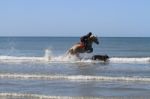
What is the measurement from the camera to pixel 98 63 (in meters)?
33.8

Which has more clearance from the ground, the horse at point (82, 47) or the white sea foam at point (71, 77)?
the horse at point (82, 47)

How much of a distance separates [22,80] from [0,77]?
1671 mm

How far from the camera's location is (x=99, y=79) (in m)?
22.8

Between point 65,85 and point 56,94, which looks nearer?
point 56,94

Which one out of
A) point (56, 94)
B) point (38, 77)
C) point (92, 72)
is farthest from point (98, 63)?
point (56, 94)

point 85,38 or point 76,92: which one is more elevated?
point 85,38

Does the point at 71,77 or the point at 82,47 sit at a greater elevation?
the point at 82,47

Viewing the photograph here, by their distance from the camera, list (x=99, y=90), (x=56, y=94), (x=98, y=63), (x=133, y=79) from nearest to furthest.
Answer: (x=56, y=94), (x=99, y=90), (x=133, y=79), (x=98, y=63)

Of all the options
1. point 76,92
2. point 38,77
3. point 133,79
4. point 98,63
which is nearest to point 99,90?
point 76,92

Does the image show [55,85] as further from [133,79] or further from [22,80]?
[133,79]

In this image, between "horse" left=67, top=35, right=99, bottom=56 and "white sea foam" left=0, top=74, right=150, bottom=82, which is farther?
"horse" left=67, top=35, right=99, bottom=56

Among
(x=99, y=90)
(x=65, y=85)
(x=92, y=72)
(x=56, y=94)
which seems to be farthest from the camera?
(x=92, y=72)

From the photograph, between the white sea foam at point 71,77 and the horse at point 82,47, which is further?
the horse at point 82,47

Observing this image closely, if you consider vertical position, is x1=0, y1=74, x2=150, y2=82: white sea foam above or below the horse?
below
